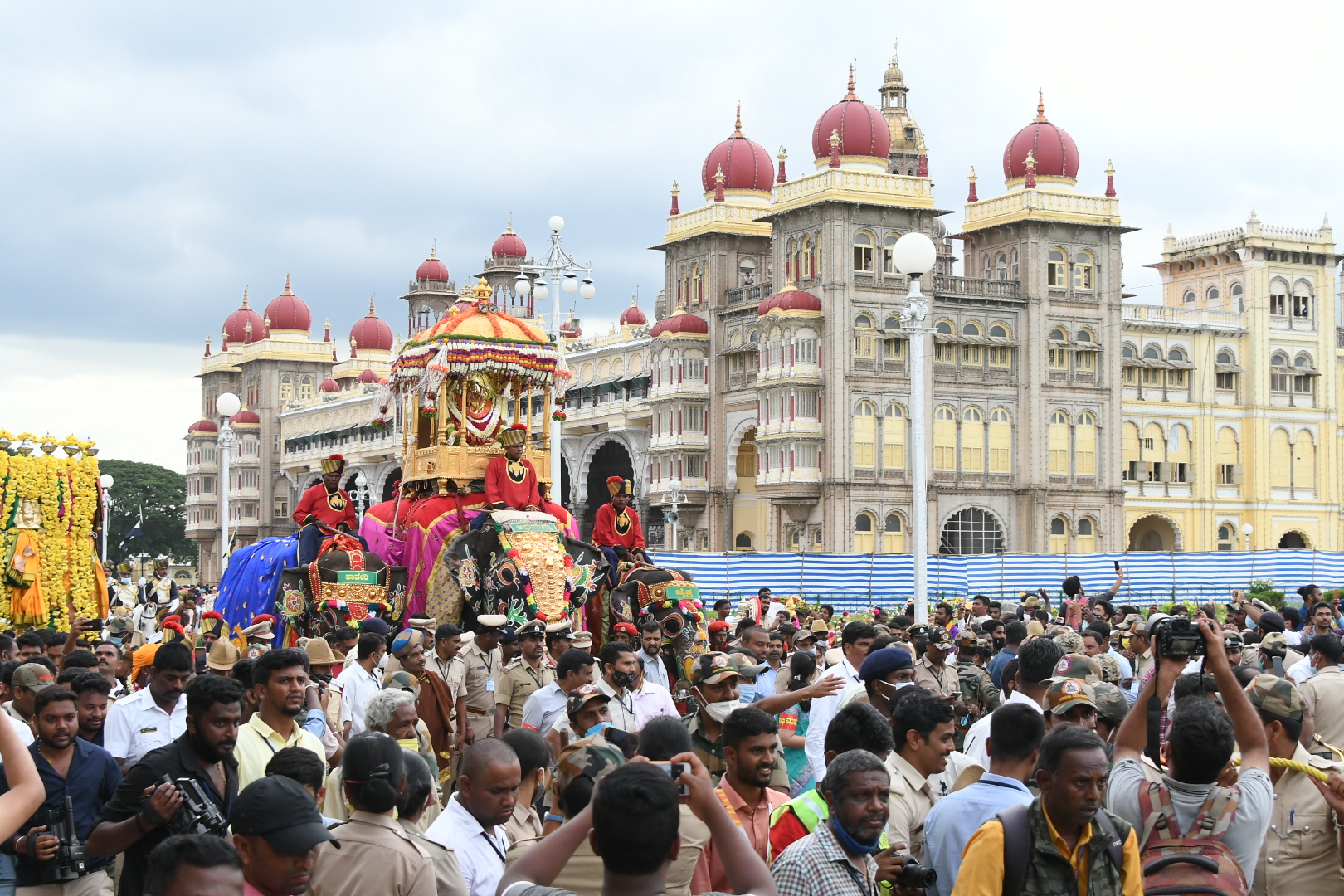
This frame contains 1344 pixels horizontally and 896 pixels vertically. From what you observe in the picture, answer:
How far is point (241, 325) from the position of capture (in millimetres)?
86625

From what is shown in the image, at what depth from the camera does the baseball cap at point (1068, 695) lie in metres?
6.72

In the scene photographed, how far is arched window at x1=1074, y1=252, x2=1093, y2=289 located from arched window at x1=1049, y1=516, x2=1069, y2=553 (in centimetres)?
735

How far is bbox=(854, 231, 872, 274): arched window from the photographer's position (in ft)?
162

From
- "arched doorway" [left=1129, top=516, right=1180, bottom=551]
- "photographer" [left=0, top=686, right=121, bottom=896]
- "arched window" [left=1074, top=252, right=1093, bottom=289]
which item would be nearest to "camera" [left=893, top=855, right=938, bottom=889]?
"photographer" [left=0, top=686, right=121, bottom=896]

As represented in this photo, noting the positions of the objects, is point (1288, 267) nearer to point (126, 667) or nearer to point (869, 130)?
point (869, 130)

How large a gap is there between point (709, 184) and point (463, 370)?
36.3 meters

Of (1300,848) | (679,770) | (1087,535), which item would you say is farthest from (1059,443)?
(679,770)

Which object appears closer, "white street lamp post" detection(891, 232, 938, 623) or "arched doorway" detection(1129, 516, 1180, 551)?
"white street lamp post" detection(891, 232, 938, 623)

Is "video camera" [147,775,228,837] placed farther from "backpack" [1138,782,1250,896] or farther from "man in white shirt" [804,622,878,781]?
"backpack" [1138,782,1250,896]

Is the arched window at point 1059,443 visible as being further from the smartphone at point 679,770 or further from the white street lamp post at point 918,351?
the smartphone at point 679,770

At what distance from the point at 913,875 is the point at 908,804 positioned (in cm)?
115

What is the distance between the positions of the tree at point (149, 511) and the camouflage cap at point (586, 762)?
321 ft

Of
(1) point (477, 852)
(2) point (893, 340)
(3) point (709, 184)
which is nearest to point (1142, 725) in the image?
(1) point (477, 852)

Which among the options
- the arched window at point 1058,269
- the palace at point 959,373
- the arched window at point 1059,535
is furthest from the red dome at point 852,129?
the arched window at point 1059,535
